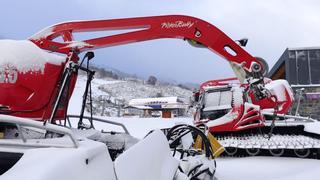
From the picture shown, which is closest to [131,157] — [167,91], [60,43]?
[60,43]

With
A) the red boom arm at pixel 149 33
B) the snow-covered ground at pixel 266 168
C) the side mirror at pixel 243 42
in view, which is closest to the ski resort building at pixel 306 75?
the snow-covered ground at pixel 266 168

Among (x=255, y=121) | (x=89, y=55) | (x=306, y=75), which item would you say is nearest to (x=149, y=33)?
(x=89, y=55)

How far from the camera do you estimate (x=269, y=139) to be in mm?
9250

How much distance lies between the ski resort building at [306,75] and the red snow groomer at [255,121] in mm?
12797

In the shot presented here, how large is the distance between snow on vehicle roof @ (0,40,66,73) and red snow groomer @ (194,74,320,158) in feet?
16.7

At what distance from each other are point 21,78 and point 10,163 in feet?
6.60

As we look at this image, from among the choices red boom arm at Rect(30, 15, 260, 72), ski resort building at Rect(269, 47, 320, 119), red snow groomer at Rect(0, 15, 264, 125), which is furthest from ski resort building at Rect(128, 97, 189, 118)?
red snow groomer at Rect(0, 15, 264, 125)

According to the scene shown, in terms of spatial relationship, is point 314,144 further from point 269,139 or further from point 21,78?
point 21,78

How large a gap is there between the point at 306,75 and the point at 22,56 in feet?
70.1

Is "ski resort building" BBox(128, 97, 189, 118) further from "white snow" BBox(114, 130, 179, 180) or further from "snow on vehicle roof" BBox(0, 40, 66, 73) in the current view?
"white snow" BBox(114, 130, 179, 180)

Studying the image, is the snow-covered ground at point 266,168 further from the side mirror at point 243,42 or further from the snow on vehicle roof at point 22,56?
the side mirror at point 243,42

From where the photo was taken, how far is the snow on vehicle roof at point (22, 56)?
4.23m

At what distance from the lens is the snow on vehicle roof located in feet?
13.9

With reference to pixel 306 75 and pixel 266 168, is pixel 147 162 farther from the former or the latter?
pixel 306 75
